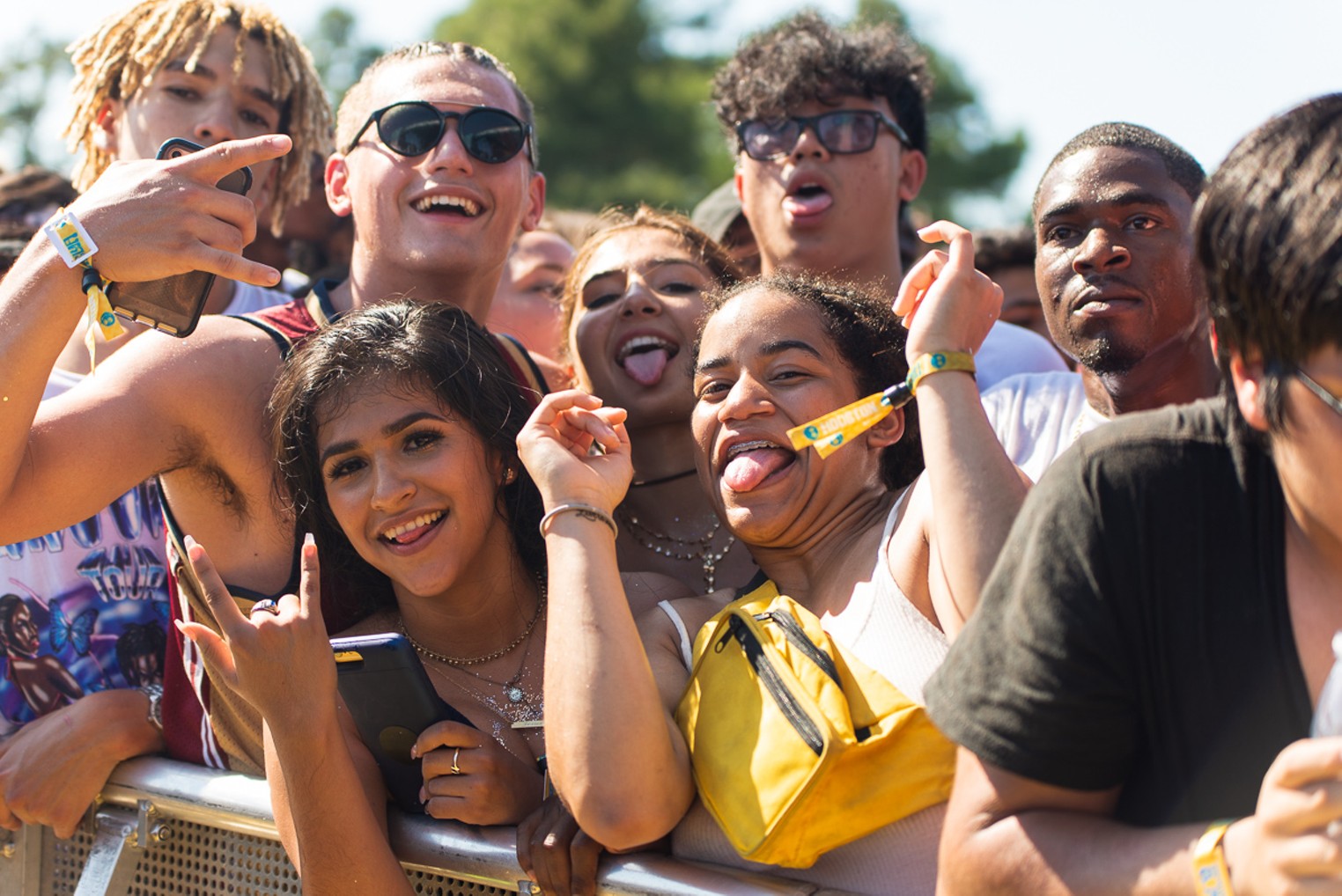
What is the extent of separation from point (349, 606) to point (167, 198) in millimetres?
1022

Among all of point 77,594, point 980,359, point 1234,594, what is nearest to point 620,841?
point 1234,594

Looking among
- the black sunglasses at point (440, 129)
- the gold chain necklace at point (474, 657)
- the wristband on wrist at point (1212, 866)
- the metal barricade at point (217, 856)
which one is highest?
the black sunglasses at point (440, 129)

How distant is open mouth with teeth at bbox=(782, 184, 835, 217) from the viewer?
4332mm

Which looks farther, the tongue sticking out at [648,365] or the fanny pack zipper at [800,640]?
the tongue sticking out at [648,365]

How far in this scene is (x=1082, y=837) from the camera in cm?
170

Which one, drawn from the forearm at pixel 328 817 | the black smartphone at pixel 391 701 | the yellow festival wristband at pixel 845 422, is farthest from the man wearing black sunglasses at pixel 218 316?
the yellow festival wristband at pixel 845 422

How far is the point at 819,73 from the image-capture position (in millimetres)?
4527

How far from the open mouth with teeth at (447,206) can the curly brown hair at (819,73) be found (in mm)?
1209

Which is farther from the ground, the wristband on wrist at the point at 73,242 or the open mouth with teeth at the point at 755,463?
the wristband on wrist at the point at 73,242

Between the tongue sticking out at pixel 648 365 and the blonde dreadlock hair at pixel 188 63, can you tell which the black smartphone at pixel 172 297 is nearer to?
the tongue sticking out at pixel 648 365

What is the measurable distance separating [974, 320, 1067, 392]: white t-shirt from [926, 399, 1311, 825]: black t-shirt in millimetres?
2328

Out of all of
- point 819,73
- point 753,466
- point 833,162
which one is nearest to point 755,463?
point 753,466

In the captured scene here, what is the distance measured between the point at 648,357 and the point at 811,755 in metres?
1.71

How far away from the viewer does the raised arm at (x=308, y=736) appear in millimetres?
2566
